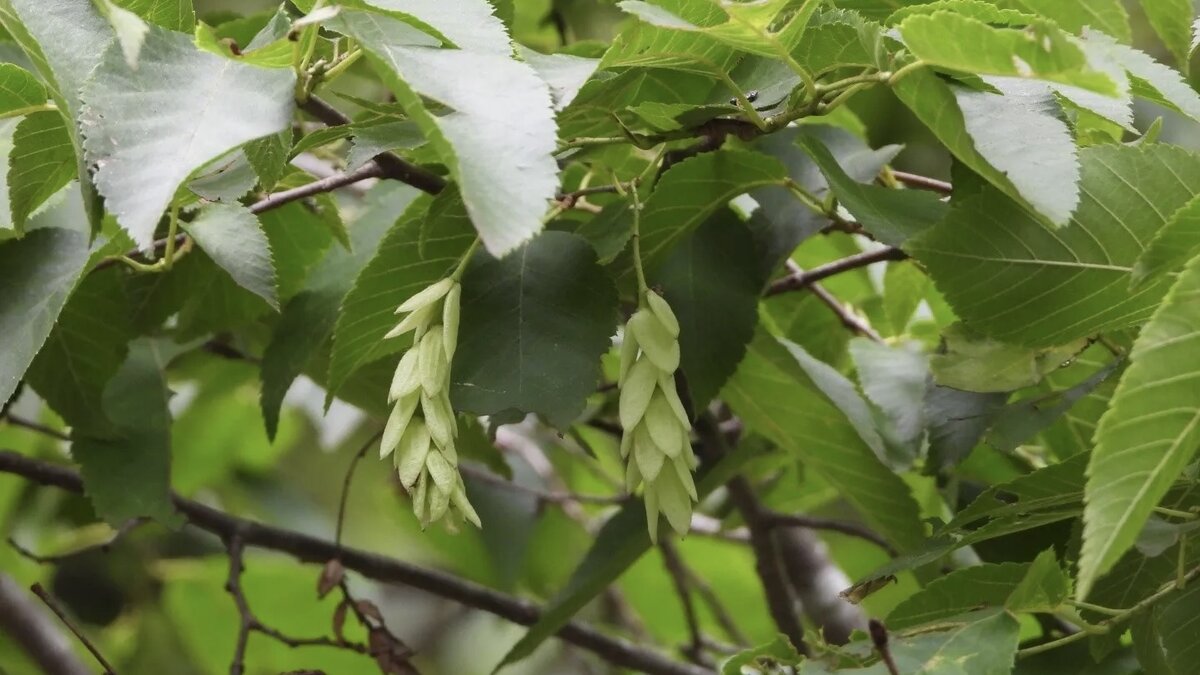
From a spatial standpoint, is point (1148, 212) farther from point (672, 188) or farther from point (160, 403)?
point (160, 403)

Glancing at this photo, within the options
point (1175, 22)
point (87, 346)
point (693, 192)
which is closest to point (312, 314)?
point (87, 346)

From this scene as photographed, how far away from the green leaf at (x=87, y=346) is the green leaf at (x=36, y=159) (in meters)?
0.14

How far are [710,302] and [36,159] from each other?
0.28 metres

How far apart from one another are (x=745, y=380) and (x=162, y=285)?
31 cm

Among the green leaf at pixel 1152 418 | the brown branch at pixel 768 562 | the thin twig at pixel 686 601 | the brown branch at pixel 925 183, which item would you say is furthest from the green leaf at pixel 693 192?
the thin twig at pixel 686 601

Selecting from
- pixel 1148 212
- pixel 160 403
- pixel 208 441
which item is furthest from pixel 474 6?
pixel 208 441

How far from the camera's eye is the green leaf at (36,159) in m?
0.48

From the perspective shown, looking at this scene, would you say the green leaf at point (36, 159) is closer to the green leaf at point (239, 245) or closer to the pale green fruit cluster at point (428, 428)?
the green leaf at point (239, 245)

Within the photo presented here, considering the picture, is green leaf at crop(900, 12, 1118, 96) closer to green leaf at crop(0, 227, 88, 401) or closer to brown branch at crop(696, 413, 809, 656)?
green leaf at crop(0, 227, 88, 401)

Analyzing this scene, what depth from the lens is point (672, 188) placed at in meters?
0.53

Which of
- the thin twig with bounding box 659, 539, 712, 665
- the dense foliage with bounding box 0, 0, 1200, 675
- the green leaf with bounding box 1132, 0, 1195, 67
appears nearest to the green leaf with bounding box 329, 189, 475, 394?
the dense foliage with bounding box 0, 0, 1200, 675

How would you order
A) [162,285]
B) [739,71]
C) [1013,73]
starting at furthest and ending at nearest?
[162,285], [739,71], [1013,73]

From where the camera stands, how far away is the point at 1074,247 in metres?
0.47

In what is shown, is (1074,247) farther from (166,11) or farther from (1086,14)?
(166,11)
